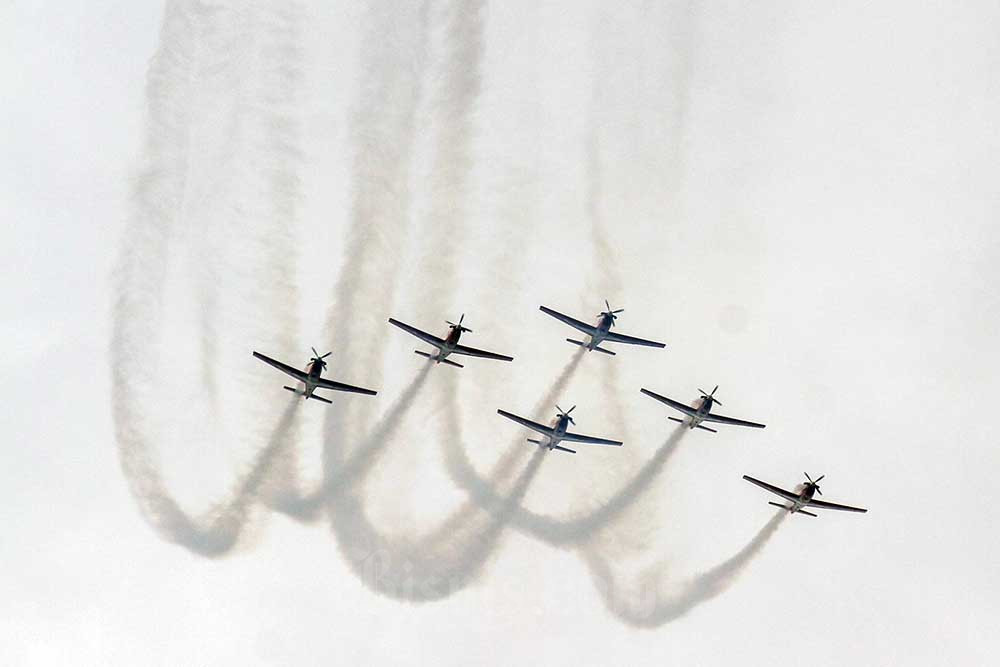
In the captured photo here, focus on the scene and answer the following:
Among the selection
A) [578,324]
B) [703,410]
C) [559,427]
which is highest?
[578,324]

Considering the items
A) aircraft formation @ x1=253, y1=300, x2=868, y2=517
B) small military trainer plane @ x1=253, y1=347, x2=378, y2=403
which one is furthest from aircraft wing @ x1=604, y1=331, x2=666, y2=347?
small military trainer plane @ x1=253, y1=347, x2=378, y2=403

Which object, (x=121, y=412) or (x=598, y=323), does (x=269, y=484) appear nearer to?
(x=121, y=412)

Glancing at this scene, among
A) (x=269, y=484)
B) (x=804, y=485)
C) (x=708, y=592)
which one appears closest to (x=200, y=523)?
(x=269, y=484)

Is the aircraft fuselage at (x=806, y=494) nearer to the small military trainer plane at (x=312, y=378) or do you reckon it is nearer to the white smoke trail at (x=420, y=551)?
the white smoke trail at (x=420, y=551)

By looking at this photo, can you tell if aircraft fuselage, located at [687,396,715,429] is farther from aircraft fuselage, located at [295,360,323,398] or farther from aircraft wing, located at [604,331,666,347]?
aircraft fuselage, located at [295,360,323,398]

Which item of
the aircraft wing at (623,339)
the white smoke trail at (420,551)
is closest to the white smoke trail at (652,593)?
the white smoke trail at (420,551)

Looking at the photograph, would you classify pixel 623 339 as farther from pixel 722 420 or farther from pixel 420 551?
pixel 420 551

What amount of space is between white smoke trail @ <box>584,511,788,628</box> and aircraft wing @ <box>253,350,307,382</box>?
20606mm

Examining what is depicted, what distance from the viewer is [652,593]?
191 ft

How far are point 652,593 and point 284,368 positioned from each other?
26.7 metres

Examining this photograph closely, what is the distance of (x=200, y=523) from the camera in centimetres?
5188

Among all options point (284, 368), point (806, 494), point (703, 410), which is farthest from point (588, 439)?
point (284, 368)

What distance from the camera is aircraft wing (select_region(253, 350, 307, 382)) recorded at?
166 feet

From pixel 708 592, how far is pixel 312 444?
26.6 metres
